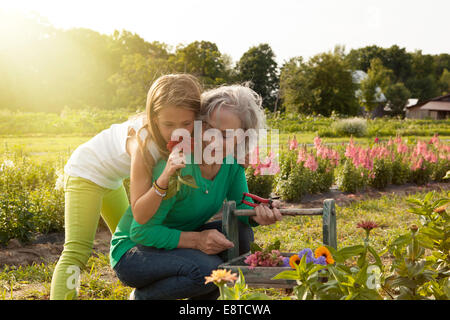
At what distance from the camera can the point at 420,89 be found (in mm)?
59281

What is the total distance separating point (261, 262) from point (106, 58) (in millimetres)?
36621

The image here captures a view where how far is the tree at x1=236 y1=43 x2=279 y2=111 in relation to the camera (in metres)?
33.8

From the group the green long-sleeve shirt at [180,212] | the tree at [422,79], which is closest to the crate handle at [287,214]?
the green long-sleeve shirt at [180,212]

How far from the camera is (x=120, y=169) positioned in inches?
96.0

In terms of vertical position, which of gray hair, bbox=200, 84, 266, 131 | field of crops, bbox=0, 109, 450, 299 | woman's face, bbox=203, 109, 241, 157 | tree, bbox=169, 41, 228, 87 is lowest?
field of crops, bbox=0, 109, 450, 299

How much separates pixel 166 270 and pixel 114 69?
35.7m

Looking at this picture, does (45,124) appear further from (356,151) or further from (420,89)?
(420,89)

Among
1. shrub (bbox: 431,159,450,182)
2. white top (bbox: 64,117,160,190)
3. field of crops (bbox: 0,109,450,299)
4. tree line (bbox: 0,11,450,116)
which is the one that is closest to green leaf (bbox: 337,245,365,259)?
field of crops (bbox: 0,109,450,299)

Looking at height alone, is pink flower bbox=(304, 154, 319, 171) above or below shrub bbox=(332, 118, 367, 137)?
below

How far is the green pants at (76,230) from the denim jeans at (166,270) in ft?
0.98

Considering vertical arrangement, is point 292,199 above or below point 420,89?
below

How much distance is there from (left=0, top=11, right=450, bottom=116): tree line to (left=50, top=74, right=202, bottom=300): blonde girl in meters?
20.8

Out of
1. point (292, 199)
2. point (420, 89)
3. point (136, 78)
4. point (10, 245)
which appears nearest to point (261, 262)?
point (10, 245)

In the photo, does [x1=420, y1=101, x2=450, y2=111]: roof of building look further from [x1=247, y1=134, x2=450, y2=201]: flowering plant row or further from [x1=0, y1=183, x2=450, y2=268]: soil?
[x1=0, y1=183, x2=450, y2=268]: soil
